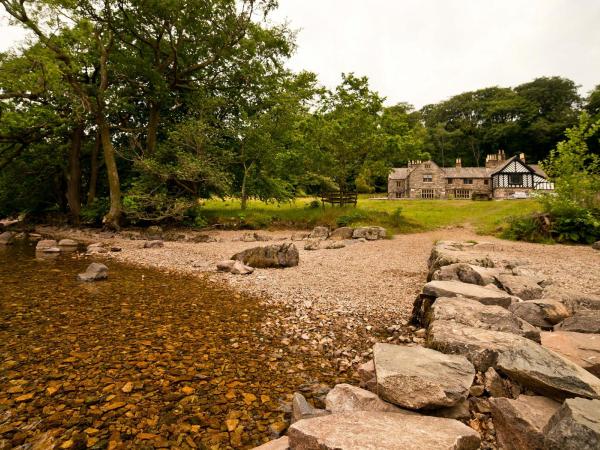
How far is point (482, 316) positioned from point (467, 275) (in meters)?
3.20

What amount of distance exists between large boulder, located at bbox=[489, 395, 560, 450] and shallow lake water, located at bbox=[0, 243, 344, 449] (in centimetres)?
233

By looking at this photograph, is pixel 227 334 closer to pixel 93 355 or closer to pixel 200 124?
pixel 93 355

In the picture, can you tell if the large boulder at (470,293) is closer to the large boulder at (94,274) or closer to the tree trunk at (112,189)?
the large boulder at (94,274)

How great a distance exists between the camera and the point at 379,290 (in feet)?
32.2

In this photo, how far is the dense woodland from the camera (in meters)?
22.5

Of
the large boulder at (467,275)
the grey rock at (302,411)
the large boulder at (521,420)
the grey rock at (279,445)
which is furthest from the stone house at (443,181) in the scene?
the grey rock at (279,445)

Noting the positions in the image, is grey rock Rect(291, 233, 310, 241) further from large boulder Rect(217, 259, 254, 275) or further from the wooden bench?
large boulder Rect(217, 259, 254, 275)

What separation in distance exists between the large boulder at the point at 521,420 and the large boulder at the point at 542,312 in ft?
9.09

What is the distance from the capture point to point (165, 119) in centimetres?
3014

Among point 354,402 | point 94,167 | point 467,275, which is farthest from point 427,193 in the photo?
point 354,402

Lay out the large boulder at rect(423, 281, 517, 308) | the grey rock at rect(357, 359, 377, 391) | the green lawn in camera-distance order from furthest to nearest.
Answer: the green lawn < the large boulder at rect(423, 281, 517, 308) < the grey rock at rect(357, 359, 377, 391)

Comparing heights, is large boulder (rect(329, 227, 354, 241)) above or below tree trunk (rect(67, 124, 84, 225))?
below

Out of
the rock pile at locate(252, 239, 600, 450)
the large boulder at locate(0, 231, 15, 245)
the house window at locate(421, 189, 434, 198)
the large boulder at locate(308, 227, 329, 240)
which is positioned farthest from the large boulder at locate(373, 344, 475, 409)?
the house window at locate(421, 189, 434, 198)

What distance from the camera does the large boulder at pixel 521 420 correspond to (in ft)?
9.98
